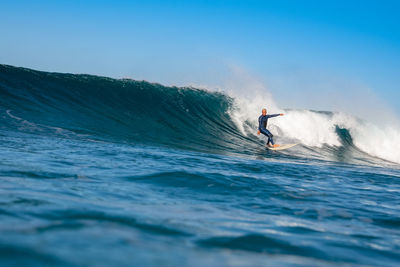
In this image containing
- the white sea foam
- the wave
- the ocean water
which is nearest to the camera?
the ocean water

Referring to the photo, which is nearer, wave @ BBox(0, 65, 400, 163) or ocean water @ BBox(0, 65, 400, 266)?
ocean water @ BBox(0, 65, 400, 266)

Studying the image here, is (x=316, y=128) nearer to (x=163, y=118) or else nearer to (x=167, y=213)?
(x=163, y=118)

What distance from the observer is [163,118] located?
1620 centimetres

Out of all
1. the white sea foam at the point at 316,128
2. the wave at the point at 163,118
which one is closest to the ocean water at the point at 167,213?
the wave at the point at 163,118

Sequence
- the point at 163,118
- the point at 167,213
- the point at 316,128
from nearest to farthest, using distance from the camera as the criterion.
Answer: the point at 167,213
the point at 163,118
the point at 316,128

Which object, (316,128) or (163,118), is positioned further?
(316,128)

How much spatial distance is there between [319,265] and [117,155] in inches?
225

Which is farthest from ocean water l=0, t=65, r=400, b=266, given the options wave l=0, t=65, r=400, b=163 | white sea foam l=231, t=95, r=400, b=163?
white sea foam l=231, t=95, r=400, b=163

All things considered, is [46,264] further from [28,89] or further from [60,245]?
[28,89]

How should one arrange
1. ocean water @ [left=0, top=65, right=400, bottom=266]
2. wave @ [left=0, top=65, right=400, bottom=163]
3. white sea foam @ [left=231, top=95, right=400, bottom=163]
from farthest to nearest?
white sea foam @ [left=231, top=95, right=400, bottom=163]
wave @ [left=0, top=65, right=400, bottom=163]
ocean water @ [left=0, top=65, right=400, bottom=266]

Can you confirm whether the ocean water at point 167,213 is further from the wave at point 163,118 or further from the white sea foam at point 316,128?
the white sea foam at point 316,128

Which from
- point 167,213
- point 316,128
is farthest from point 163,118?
point 167,213

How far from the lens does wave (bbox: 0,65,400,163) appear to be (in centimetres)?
1220

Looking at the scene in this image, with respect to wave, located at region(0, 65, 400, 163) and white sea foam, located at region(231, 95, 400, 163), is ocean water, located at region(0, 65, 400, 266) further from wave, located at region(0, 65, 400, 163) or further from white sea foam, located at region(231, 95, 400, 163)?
white sea foam, located at region(231, 95, 400, 163)
